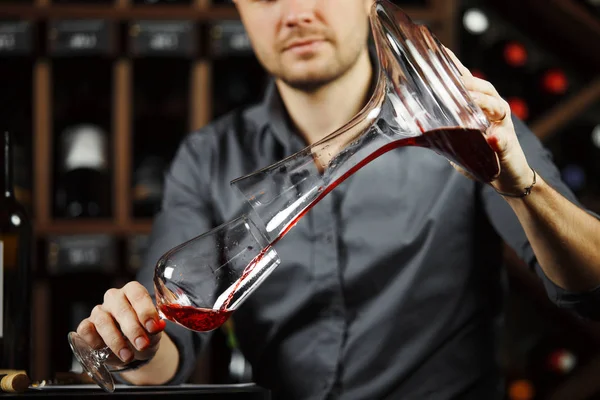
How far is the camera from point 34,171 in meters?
1.69

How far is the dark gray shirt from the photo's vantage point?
0.95m

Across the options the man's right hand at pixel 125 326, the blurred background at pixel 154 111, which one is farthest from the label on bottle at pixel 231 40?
the man's right hand at pixel 125 326

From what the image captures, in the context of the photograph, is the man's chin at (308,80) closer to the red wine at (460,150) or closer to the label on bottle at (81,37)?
the red wine at (460,150)

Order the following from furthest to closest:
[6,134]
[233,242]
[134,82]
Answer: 1. [134,82]
2. [6,134]
3. [233,242]

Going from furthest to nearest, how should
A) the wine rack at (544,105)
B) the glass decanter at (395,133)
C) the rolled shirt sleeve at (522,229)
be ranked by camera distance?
the wine rack at (544,105), the rolled shirt sleeve at (522,229), the glass decanter at (395,133)

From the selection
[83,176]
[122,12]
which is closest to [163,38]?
[122,12]

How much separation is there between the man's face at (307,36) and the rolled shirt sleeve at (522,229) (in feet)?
0.77

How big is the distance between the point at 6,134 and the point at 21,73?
101cm

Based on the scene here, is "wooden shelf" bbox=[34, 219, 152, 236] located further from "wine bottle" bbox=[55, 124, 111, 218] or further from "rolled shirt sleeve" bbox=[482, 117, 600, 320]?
"rolled shirt sleeve" bbox=[482, 117, 600, 320]

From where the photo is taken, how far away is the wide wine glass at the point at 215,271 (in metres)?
0.57

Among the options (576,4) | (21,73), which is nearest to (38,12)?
(21,73)

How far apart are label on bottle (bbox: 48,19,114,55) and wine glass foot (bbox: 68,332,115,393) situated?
1.16 meters

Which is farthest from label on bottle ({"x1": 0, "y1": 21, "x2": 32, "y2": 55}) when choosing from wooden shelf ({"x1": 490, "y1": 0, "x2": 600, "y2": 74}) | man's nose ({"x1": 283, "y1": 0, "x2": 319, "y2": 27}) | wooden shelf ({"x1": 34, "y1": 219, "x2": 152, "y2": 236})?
wooden shelf ({"x1": 490, "y1": 0, "x2": 600, "y2": 74})

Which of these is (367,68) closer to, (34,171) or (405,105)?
(405,105)
